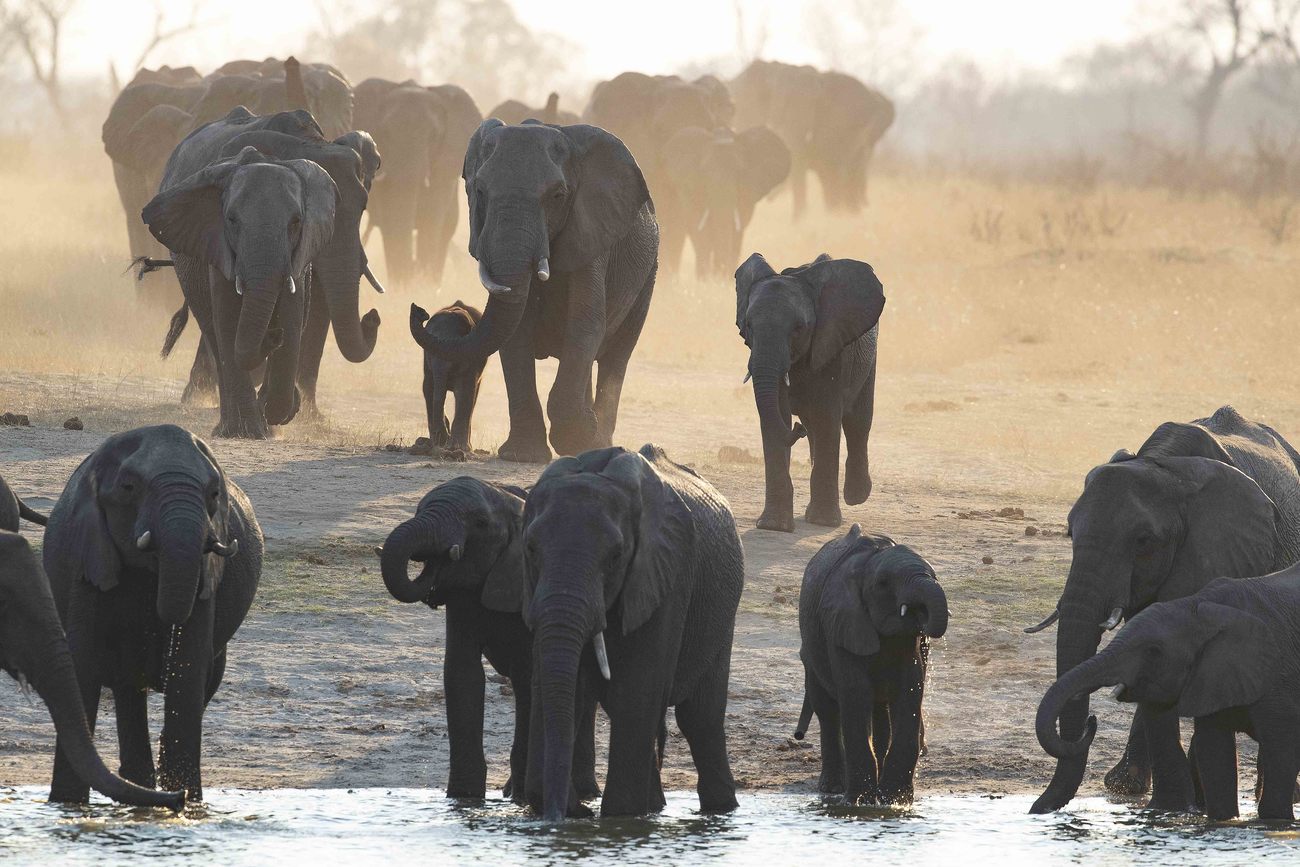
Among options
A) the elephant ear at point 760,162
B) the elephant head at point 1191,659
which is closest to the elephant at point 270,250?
the elephant head at point 1191,659

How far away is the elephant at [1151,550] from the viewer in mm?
7906

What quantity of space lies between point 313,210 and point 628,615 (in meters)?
7.60

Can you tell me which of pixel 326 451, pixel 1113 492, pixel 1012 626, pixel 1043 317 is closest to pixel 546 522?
pixel 1113 492

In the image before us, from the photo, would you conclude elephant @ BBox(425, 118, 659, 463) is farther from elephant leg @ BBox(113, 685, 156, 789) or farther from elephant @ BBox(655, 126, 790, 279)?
elephant @ BBox(655, 126, 790, 279)

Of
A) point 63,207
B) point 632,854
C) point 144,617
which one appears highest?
point 63,207

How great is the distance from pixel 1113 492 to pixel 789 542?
469cm

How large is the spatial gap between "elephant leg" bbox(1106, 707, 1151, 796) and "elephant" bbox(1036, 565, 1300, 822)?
2.48 feet

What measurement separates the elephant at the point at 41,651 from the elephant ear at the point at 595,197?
7567 mm

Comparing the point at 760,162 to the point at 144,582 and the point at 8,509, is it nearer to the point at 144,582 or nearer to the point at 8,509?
the point at 8,509

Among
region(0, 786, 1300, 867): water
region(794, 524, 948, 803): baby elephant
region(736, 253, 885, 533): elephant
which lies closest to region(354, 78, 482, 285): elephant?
region(736, 253, 885, 533): elephant

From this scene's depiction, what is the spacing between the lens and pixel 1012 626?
36.4 ft

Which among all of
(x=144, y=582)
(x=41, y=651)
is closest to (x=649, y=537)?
(x=144, y=582)

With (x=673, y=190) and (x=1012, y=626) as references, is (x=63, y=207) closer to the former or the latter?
(x=673, y=190)

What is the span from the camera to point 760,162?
33875mm
